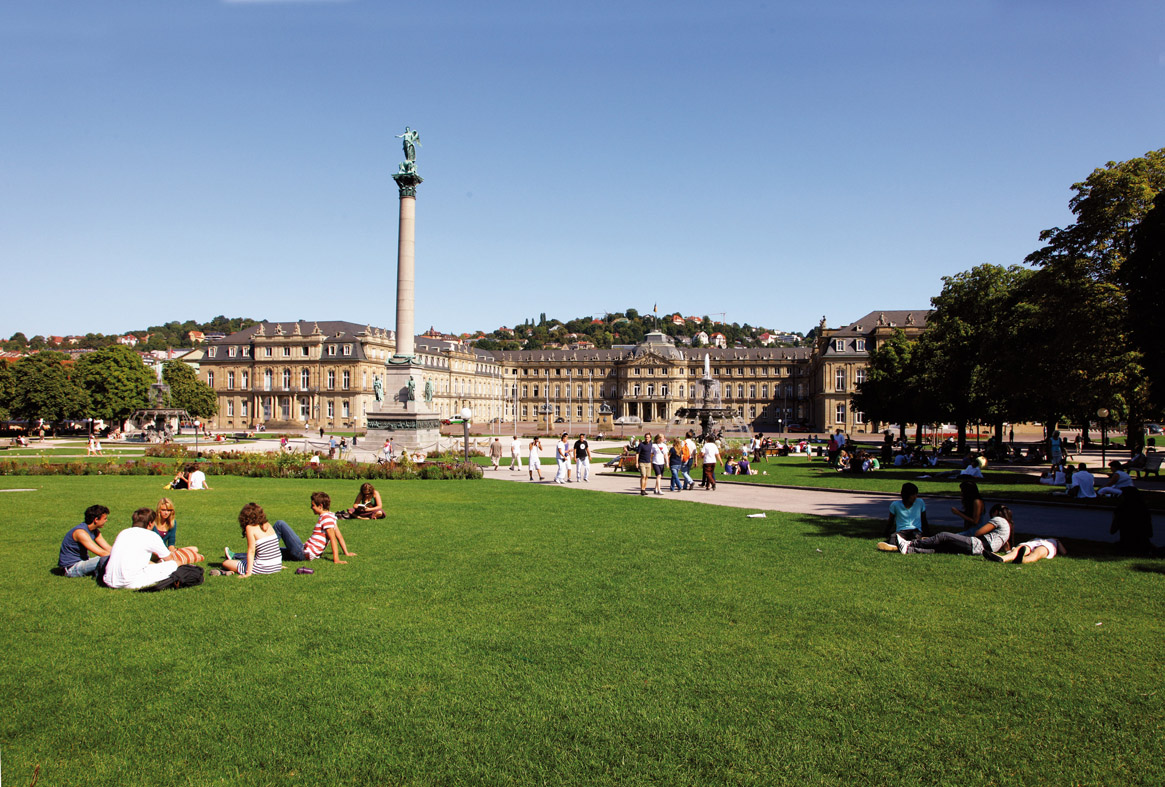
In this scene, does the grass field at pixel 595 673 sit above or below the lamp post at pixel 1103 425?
below

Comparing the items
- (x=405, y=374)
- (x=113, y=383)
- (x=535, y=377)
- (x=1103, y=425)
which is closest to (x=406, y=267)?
(x=405, y=374)

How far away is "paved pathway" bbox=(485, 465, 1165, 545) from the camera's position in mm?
14844

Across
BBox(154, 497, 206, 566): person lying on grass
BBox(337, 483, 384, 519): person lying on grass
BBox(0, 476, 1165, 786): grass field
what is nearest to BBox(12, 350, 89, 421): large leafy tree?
BBox(337, 483, 384, 519): person lying on grass

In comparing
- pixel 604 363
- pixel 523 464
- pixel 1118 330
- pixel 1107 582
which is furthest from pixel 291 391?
pixel 1107 582

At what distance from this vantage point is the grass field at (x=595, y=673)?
5.05m

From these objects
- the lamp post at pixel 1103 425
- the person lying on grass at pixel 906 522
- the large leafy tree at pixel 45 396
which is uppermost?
the large leafy tree at pixel 45 396

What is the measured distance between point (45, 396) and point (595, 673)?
7639 centimetres

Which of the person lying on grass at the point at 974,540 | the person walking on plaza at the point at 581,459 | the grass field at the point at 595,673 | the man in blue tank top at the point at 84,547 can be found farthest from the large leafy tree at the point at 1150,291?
the man in blue tank top at the point at 84,547

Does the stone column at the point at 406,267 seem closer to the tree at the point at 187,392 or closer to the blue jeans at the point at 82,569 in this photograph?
the blue jeans at the point at 82,569

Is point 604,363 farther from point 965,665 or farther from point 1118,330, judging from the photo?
point 965,665

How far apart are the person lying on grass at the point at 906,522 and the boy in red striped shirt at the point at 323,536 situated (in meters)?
8.53

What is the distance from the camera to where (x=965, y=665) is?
6785 millimetres

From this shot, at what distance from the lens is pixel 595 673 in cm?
655

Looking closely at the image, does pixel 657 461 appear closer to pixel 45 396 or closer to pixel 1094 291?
pixel 1094 291
